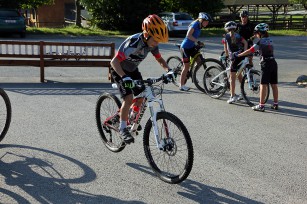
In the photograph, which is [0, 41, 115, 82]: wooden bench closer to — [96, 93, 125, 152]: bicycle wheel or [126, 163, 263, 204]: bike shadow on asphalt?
[96, 93, 125, 152]: bicycle wheel

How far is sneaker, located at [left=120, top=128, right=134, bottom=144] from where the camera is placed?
580 centimetres

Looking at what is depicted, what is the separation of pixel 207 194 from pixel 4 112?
3.26 meters

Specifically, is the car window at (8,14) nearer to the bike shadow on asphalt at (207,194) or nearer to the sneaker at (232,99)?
the sneaker at (232,99)

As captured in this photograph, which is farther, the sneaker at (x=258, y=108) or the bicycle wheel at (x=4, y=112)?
the sneaker at (x=258, y=108)

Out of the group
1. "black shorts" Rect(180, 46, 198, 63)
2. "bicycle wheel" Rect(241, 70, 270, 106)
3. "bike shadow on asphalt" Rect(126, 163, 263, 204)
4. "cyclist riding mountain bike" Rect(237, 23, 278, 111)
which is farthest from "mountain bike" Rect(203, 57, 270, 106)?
"bike shadow on asphalt" Rect(126, 163, 263, 204)

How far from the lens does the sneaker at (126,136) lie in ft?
19.0

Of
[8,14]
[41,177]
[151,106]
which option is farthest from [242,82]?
[8,14]

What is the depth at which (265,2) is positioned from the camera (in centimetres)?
4406

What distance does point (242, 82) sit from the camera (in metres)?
9.76

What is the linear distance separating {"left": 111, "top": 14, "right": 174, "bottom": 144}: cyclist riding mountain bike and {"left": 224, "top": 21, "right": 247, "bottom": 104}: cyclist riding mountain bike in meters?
4.23

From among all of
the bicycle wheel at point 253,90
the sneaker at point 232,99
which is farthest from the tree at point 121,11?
the sneaker at point 232,99

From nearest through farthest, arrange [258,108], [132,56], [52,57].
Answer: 1. [132,56]
2. [258,108]
3. [52,57]

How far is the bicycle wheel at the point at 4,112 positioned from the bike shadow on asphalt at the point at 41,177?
23 centimetres

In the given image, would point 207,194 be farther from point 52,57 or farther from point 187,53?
point 52,57
